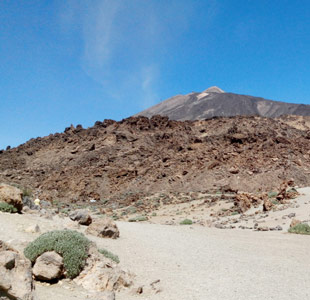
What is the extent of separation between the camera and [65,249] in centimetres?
539

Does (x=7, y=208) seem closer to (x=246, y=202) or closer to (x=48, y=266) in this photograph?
(x=48, y=266)

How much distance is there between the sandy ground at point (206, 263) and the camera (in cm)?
525

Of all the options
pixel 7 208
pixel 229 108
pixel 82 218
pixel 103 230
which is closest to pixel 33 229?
pixel 103 230

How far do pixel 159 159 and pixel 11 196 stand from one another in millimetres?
26952

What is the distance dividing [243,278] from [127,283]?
2.31 metres

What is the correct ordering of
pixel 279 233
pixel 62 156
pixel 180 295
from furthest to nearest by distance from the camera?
1. pixel 62 156
2. pixel 279 233
3. pixel 180 295

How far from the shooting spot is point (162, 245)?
31.2ft

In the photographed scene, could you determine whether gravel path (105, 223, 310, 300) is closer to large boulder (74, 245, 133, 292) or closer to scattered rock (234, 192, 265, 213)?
large boulder (74, 245, 133, 292)

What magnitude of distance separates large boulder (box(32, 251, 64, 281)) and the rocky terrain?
99.8 meters

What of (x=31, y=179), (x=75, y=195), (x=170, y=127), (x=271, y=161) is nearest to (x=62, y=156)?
(x=31, y=179)

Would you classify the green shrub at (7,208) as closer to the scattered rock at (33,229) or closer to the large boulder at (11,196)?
the large boulder at (11,196)

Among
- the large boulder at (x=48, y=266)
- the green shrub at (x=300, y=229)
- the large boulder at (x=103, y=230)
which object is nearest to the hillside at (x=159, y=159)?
the green shrub at (x=300, y=229)

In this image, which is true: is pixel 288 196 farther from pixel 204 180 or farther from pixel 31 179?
pixel 31 179

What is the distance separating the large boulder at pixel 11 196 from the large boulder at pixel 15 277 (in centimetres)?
710
